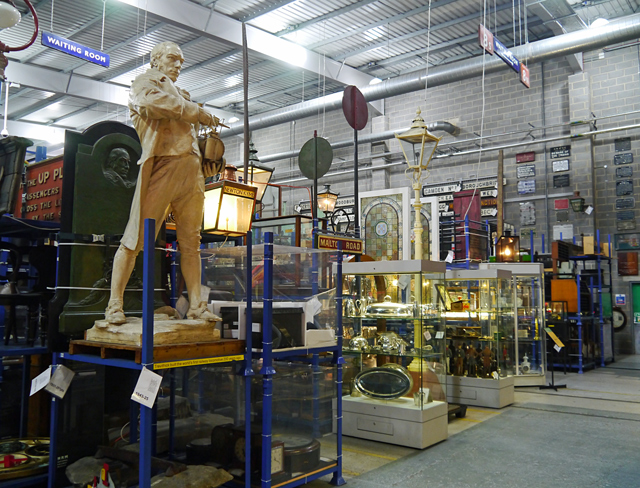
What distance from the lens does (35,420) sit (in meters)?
4.61

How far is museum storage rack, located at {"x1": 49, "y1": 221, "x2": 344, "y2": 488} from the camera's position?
3854mm

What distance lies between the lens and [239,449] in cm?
400

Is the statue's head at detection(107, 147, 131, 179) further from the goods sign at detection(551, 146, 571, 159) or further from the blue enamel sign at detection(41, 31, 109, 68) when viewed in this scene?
the goods sign at detection(551, 146, 571, 159)

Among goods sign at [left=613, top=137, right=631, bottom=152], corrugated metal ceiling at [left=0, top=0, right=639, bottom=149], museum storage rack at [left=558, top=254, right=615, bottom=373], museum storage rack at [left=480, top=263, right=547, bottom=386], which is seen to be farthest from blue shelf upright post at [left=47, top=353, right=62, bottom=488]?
goods sign at [left=613, top=137, right=631, bottom=152]

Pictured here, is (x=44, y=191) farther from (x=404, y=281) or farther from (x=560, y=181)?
(x=560, y=181)

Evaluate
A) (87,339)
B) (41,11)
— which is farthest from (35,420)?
(41,11)

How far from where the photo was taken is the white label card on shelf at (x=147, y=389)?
3.09 m

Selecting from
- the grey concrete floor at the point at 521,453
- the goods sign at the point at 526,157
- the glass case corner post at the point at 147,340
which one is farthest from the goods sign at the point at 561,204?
the glass case corner post at the point at 147,340

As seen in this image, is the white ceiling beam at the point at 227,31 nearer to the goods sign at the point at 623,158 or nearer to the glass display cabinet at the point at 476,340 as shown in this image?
the goods sign at the point at 623,158

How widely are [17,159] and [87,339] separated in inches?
59.1

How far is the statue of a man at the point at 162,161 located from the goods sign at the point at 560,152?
13.0 metres

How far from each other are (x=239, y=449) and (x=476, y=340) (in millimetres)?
4649

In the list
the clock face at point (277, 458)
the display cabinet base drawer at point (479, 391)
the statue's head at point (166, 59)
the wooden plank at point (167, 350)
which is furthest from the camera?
the display cabinet base drawer at point (479, 391)

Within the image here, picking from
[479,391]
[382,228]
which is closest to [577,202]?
[382,228]
